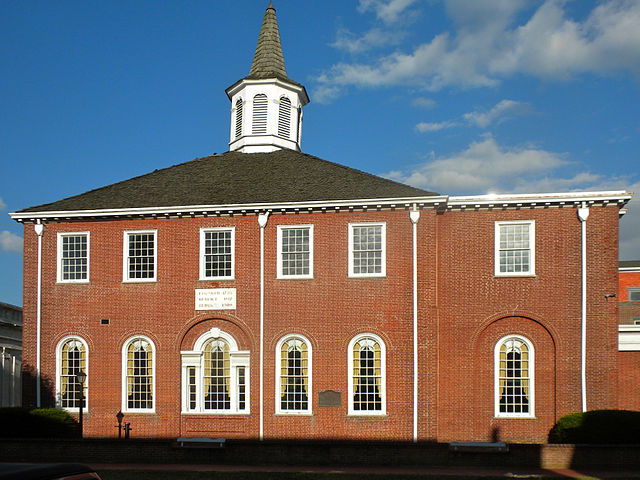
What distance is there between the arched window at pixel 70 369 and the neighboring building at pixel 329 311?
0.08m

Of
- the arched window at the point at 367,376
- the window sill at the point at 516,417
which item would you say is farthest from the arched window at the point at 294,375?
the window sill at the point at 516,417

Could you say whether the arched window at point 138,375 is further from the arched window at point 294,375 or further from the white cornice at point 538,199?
the white cornice at point 538,199

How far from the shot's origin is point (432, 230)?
24.0 metres

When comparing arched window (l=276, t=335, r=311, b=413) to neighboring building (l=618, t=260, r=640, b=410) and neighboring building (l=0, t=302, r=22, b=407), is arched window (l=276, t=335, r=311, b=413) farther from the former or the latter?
neighboring building (l=0, t=302, r=22, b=407)

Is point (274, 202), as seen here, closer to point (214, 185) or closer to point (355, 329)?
point (214, 185)

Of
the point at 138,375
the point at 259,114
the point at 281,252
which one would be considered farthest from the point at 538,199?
the point at 138,375

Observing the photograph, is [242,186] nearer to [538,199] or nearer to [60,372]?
[60,372]

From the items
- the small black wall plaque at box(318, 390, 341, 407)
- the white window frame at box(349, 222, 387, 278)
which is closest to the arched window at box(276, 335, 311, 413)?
the small black wall plaque at box(318, 390, 341, 407)

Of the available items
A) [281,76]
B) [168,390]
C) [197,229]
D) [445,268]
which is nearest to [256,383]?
[168,390]

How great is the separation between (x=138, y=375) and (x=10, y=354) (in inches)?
608

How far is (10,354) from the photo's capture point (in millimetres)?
37062

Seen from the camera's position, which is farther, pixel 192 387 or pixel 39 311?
pixel 39 311

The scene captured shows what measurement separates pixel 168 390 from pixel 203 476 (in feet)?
25.8

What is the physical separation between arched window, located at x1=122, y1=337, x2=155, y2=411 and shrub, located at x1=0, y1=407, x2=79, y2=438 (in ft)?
7.57
